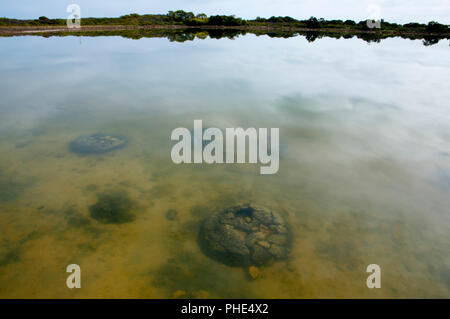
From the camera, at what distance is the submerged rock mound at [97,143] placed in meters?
7.95

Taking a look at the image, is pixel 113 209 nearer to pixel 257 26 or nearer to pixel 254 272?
pixel 254 272

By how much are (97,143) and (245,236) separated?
6134 mm

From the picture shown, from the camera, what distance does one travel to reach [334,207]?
19.4 feet

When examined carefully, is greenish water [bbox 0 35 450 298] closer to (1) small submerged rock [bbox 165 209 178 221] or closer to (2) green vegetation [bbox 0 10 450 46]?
(1) small submerged rock [bbox 165 209 178 221]

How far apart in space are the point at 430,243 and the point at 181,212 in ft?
17.1

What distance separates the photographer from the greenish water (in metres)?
4.20

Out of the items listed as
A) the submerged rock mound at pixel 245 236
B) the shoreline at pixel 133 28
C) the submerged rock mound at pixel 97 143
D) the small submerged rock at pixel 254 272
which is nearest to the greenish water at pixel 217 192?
the small submerged rock at pixel 254 272

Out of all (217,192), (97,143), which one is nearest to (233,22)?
(97,143)

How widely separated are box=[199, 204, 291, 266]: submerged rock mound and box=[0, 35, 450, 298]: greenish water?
0.19 meters

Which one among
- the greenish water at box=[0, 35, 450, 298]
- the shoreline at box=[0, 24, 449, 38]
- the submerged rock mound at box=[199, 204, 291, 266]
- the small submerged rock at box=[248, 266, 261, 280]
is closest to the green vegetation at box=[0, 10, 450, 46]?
the shoreline at box=[0, 24, 449, 38]

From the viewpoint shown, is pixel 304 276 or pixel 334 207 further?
pixel 334 207

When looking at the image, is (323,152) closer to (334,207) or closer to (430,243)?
(334,207)

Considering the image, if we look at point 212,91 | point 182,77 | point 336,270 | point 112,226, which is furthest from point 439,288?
point 182,77
